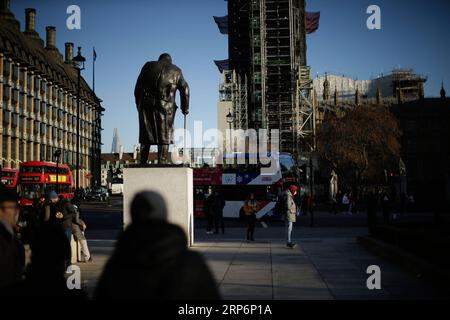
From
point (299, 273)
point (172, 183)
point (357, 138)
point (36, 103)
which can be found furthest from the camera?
point (36, 103)

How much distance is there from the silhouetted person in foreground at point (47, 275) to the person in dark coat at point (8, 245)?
0.74 m

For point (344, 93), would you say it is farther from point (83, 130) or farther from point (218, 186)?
point (218, 186)

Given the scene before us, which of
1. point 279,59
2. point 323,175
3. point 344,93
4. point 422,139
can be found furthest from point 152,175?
point 344,93

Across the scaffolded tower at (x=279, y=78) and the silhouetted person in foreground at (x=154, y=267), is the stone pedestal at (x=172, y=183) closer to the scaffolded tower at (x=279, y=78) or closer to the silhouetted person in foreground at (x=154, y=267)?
the silhouetted person in foreground at (x=154, y=267)

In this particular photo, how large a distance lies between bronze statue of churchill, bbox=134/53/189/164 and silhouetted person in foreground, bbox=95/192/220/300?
1059 centimetres

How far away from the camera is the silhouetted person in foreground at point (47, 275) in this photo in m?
3.26

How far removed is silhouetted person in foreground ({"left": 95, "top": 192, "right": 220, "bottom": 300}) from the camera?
2668 millimetres

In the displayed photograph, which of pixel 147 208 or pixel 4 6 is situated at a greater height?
pixel 4 6

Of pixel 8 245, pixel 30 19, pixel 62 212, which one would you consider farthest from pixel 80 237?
pixel 30 19

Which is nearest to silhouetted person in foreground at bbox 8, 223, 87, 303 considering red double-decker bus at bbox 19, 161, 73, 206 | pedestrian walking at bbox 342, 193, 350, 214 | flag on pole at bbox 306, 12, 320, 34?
red double-decker bus at bbox 19, 161, 73, 206

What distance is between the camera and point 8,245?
443 centimetres

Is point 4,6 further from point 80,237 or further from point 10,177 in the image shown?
point 80,237

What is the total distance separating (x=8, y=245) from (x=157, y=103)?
30.1ft
